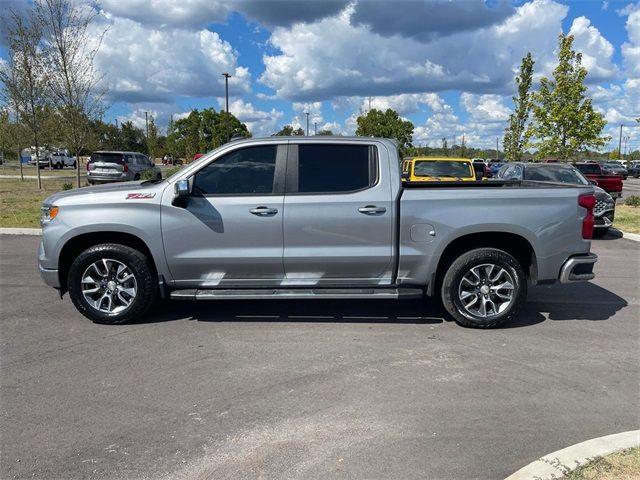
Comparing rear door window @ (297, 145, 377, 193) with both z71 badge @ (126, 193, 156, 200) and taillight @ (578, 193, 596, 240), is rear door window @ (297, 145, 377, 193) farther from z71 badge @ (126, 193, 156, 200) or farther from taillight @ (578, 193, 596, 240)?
taillight @ (578, 193, 596, 240)

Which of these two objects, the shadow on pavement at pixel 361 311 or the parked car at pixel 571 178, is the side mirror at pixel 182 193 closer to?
the shadow on pavement at pixel 361 311

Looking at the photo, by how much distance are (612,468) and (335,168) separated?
3.54 metres

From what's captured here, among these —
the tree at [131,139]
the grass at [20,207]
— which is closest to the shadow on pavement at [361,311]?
the grass at [20,207]

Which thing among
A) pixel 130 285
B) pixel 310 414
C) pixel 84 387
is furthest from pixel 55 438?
pixel 130 285

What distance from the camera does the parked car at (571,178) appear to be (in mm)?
11508

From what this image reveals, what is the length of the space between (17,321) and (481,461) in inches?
195

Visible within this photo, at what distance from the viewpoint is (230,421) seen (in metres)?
3.55

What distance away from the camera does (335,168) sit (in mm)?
5398

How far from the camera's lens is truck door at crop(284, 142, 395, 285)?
5238 mm

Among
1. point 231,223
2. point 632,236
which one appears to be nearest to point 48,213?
point 231,223

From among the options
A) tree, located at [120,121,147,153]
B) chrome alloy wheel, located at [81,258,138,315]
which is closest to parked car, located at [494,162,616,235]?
chrome alloy wheel, located at [81,258,138,315]

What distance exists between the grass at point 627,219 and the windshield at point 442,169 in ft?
13.2

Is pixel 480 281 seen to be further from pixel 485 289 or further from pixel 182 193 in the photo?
pixel 182 193

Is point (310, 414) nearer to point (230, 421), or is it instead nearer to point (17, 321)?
point (230, 421)
